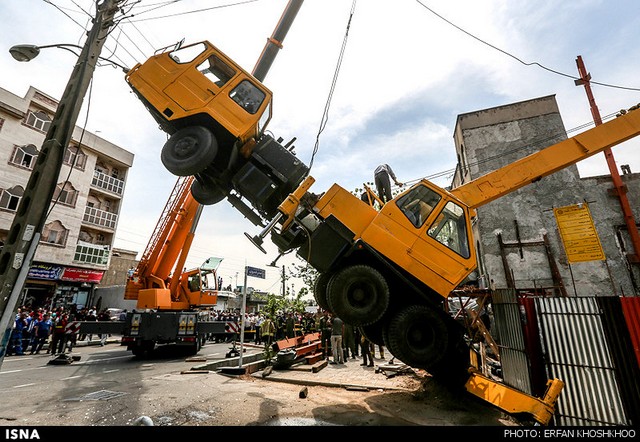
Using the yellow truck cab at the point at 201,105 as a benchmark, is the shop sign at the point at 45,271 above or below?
below

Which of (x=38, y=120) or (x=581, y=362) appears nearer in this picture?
(x=581, y=362)

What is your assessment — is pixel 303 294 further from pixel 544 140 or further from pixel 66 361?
pixel 544 140

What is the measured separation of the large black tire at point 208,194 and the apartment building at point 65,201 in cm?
1584

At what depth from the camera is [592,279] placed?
14.0 metres

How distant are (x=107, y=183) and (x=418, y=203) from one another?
102ft

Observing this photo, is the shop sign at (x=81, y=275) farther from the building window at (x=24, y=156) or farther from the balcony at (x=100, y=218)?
the building window at (x=24, y=156)

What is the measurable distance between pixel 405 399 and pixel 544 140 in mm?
17085

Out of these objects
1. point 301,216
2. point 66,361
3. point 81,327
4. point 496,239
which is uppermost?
point 496,239

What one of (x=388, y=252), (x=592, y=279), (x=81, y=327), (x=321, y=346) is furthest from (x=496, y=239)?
(x=81, y=327)

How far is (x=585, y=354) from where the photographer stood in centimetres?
487

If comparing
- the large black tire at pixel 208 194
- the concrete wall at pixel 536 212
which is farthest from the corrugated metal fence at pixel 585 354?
the concrete wall at pixel 536 212

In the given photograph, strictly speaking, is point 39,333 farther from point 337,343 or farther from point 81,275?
point 337,343

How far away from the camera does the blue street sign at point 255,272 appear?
9625mm

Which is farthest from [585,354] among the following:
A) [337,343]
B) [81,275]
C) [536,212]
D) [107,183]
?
[107,183]
